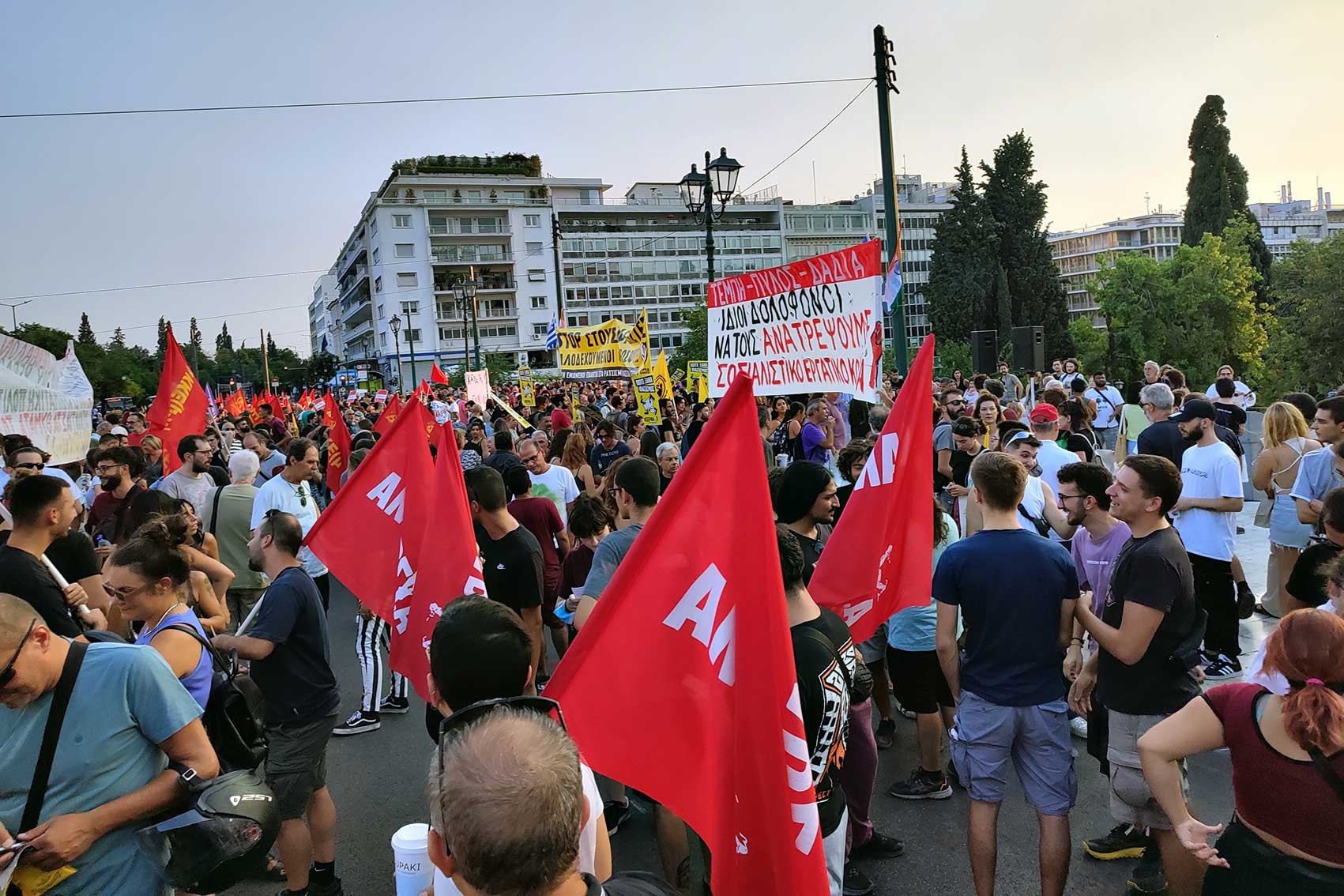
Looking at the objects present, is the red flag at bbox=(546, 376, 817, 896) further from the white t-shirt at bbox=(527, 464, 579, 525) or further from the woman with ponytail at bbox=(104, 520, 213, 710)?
the white t-shirt at bbox=(527, 464, 579, 525)

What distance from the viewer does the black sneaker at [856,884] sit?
12.6ft

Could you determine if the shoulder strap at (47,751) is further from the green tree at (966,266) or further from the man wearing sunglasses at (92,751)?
the green tree at (966,266)

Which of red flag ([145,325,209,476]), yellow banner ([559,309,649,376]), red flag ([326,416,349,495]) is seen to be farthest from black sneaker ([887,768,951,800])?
yellow banner ([559,309,649,376])

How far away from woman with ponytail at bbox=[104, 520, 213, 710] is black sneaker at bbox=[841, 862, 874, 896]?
9.56 ft

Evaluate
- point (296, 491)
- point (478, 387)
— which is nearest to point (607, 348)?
point (478, 387)

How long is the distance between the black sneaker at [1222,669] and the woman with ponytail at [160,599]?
624 cm

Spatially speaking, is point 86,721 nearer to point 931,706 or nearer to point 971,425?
point 931,706

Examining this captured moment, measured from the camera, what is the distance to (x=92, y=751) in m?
2.49

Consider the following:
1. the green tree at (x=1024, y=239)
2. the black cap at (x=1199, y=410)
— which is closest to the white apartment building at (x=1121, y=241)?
the green tree at (x=1024, y=239)

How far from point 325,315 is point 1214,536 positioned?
512 feet

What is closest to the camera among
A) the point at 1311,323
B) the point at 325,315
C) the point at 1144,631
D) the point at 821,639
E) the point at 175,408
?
the point at 821,639

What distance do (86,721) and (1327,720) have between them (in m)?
3.47

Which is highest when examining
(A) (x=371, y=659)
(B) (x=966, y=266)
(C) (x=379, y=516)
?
(B) (x=966, y=266)

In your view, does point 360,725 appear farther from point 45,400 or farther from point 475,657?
point 45,400
